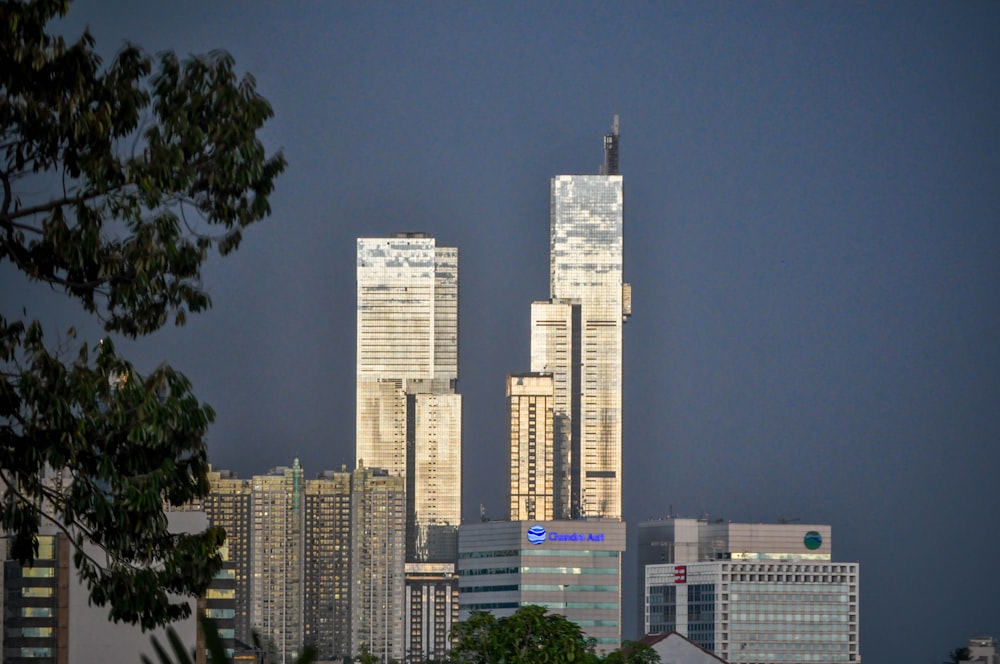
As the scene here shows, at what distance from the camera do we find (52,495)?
20891 millimetres

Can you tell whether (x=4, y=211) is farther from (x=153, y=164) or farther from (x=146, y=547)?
(x=146, y=547)

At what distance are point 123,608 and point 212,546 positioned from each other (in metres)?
1.34

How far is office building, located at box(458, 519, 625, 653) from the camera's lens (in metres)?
164

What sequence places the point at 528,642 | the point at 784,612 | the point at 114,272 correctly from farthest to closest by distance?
the point at 784,612 → the point at 528,642 → the point at 114,272

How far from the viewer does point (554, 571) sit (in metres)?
169

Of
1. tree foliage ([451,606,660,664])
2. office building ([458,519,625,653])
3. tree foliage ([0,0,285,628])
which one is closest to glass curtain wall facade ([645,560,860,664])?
office building ([458,519,625,653])

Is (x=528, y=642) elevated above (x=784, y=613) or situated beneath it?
elevated above

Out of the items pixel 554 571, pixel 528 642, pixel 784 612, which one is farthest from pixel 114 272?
pixel 784 612

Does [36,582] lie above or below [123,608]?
below

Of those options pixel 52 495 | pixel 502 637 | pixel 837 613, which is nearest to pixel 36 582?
pixel 502 637

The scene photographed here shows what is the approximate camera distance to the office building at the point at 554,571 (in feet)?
537

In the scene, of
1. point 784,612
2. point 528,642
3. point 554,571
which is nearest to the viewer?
point 528,642

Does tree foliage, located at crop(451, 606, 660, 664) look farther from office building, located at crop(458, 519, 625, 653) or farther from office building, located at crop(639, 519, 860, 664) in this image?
office building, located at crop(639, 519, 860, 664)

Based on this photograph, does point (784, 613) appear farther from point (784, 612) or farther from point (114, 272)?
point (114, 272)
